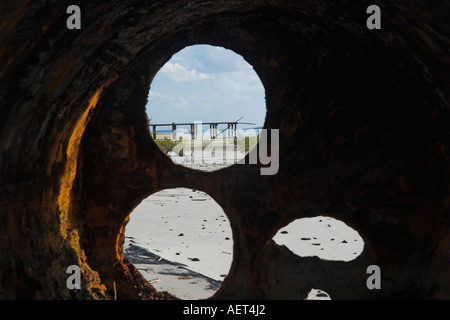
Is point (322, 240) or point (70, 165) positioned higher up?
point (70, 165)

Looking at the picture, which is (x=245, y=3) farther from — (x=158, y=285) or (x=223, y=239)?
(x=223, y=239)

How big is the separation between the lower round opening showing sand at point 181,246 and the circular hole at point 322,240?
2.51 feet

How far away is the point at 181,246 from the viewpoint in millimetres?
4684

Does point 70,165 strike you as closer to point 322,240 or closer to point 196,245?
point 196,245

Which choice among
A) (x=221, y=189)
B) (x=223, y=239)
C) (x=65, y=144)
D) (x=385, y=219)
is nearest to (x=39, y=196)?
(x=65, y=144)

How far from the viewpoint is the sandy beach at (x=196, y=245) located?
12.3ft

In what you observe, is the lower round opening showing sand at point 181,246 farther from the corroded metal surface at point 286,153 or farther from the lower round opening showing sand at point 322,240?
the corroded metal surface at point 286,153

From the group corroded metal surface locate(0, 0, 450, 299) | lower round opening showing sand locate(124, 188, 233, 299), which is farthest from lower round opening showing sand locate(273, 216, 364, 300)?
corroded metal surface locate(0, 0, 450, 299)

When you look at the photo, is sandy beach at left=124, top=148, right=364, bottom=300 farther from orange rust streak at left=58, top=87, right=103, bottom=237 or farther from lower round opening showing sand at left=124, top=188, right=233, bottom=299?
orange rust streak at left=58, top=87, right=103, bottom=237

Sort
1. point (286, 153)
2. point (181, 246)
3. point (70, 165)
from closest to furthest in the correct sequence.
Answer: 1. point (70, 165)
2. point (286, 153)
3. point (181, 246)

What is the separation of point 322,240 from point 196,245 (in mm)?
1538

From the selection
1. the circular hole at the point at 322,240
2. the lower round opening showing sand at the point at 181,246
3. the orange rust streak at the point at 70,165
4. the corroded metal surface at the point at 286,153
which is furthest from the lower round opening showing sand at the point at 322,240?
the orange rust streak at the point at 70,165

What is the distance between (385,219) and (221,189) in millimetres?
999

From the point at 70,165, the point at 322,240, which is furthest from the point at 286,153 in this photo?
the point at 322,240
